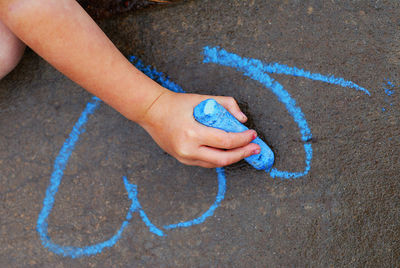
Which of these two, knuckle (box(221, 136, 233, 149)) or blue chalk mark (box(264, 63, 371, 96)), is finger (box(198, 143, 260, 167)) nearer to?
knuckle (box(221, 136, 233, 149))

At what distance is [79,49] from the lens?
0.88 metres

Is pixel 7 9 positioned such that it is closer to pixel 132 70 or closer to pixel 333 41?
pixel 132 70

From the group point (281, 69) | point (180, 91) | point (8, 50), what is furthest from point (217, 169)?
point (8, 50)

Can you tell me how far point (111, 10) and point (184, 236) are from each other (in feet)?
2.55

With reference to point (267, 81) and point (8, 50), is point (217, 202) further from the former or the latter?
point (8, 50)

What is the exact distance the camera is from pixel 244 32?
114cm

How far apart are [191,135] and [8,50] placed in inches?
23.9

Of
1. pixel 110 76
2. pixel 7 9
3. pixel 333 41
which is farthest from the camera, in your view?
pixel 333 41

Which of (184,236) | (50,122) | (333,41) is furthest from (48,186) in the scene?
(333,41)

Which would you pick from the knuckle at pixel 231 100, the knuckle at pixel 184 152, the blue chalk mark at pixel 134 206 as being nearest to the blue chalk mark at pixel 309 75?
the knuckle at pixel 231 100

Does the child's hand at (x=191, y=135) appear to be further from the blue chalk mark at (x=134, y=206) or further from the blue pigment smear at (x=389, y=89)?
the blue pigment smear at (x=389, y=89)

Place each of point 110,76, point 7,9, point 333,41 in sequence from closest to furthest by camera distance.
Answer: point 7,9
point 110,76
point 333,41

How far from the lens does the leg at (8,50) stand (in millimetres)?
1023

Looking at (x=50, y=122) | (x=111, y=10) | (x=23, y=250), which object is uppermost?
(x=111, y=10)
